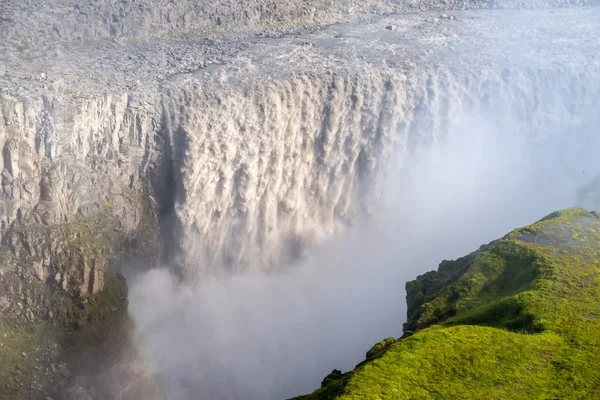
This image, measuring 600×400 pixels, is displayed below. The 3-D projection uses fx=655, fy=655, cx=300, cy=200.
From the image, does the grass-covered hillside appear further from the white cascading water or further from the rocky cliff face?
the rocky cliff face

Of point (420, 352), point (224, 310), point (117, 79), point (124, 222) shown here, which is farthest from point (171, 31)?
point (420, 352)

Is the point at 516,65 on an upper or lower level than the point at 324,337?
upper

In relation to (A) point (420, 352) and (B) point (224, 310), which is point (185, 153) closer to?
(B) point (224, 310)

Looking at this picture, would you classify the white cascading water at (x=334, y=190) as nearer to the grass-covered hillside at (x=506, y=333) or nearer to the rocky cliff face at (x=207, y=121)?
the rocky cliff face at (x=207, y=121)

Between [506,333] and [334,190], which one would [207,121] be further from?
[506,333]

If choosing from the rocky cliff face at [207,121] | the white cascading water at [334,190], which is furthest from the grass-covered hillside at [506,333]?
the rocky cliff face at [207,121]

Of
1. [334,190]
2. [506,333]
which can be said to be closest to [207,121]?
[334,190]

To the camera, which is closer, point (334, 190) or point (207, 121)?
point (207, 121)
